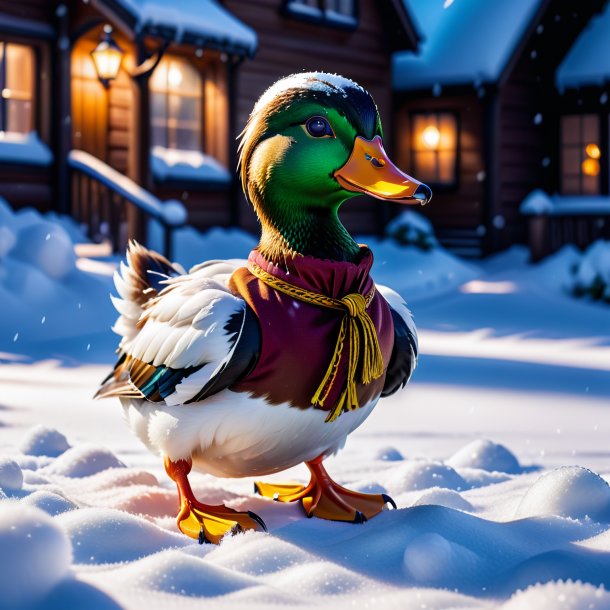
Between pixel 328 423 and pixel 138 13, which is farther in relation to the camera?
pixel 138 13

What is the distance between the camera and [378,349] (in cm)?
291

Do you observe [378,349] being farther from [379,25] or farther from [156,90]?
[379,25]

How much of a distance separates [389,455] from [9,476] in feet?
5.36

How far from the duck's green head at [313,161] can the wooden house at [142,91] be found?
23.8 ft

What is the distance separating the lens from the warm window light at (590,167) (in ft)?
52.6

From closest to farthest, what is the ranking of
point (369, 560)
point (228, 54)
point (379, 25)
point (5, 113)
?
point (369, 560), point (5, 113), point (228, 54), point (379, 25)

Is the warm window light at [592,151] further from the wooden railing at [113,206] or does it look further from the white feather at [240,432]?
the white feather at [240,432]

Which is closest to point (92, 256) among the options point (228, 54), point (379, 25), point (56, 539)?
point (228, 54)

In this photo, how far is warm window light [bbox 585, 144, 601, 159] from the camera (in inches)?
631

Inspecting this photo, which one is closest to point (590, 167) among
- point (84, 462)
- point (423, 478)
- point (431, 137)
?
point (431, 137)

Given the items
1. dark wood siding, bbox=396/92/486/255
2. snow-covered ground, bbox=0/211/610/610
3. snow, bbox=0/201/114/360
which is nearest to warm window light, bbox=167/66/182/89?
snow, bbox=0/201/114/360

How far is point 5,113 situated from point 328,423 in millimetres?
9086

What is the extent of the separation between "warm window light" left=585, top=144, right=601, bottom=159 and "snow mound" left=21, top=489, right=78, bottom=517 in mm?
14252

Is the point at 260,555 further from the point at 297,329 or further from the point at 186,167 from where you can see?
the point at 186,167
